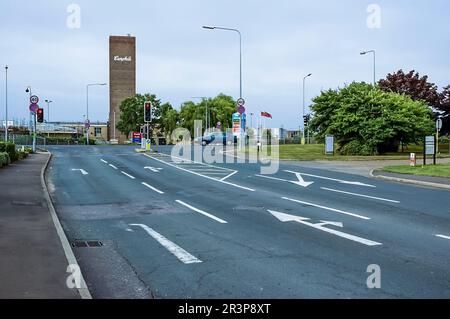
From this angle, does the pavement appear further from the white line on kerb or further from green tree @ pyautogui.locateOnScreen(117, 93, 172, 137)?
green tree @ pyautogui.locateOnScreen(117, 93, 172, 137)

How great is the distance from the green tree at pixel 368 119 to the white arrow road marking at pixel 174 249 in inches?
1256

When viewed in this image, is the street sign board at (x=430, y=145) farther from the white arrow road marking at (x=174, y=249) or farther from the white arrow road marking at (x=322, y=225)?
the white arrow road marking at (x=174, y=249)

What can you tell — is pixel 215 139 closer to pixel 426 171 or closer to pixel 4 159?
pixel 4 159

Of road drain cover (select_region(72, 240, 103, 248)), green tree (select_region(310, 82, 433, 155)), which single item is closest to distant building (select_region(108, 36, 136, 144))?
green tree (select_region(310, 82, 433, 155))

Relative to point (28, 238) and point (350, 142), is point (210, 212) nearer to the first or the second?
point (28, 238)

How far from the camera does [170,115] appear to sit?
9356 centimetres

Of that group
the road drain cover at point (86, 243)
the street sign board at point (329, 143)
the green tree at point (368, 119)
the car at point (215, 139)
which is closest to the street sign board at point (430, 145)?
the green tree at point (368, 119)

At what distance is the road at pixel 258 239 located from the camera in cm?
650

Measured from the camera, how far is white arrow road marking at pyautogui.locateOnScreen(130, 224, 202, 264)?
789 cm

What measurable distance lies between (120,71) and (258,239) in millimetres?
110080

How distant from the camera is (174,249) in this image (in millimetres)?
8703

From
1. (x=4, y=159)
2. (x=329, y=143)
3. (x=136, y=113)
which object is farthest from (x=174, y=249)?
(x=136, y=113)
